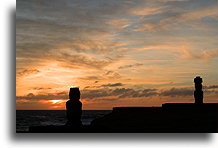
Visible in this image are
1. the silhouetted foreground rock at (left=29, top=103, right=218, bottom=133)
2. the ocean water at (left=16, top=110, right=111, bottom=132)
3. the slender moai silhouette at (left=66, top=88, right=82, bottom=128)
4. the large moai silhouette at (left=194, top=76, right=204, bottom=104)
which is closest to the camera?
the silhouetted foreground rock at (left=29, top=103, right=218, bottom=133)

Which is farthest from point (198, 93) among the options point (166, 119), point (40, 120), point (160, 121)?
point (40, 120)

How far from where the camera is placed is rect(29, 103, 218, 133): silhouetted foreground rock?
20.6ft

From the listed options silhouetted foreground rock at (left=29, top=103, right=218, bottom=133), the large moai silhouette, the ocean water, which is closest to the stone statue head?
silhouetted foreground rock at (left=29, top=103, right=218, bottom=133)

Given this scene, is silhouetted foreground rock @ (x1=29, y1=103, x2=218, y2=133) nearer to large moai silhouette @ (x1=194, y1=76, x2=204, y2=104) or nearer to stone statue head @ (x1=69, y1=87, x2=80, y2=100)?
large moai silhouette @ (x1=194, y1=76, x2=204, y2=104)

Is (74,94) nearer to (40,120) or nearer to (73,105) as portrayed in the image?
(73,105)

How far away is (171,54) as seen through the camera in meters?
6.84

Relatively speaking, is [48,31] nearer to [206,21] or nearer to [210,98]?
[206,21]

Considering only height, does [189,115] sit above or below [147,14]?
below

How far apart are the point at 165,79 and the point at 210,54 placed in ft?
3.48

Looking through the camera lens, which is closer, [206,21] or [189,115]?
[206,21]

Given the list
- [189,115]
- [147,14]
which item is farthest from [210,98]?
[147,14]
